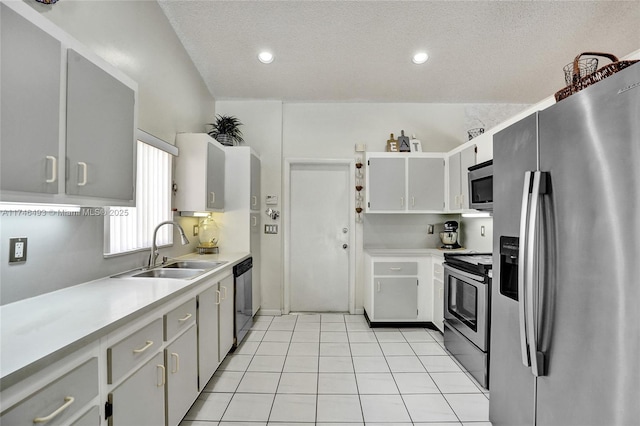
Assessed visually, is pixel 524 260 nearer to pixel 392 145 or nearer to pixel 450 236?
pixel 450 236

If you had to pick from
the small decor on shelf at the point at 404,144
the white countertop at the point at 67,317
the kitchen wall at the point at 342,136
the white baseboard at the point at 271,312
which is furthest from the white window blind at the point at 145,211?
the small decor on shelf at the point at 404,144

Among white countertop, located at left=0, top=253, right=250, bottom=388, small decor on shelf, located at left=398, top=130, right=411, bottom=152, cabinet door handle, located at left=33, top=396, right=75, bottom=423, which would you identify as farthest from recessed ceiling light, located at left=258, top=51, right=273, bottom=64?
cabinet door handle, located at left=33, top=396, right=75, bottom=423

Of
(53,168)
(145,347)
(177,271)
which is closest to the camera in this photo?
(53,168)

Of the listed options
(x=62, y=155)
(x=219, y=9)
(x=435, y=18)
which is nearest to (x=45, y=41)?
(x=62, y=155)

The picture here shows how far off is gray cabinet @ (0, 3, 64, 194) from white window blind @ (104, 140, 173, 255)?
0.90 meters

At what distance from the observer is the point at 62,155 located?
124cm

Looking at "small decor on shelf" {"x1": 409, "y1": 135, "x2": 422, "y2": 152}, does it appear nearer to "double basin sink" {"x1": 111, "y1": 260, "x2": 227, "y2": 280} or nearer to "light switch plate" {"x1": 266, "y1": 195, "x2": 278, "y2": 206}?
"light switch plate" {"x1": 266, "y1": 195, "x2": 278, "y2": 206}

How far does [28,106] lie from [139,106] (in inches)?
52.5

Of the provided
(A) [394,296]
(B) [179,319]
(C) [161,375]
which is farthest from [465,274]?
(C) [161,375]

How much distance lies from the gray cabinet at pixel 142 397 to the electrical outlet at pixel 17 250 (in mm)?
743

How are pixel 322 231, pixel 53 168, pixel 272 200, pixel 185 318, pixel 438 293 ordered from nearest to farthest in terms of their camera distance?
pixel 53 168, pixel 185 318, pixel 438 293, pixel 272 200, pixel 322 231

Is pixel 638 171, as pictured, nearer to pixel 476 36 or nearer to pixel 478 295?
pixel 478 295

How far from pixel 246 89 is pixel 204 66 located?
1.97ft

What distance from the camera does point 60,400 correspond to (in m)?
0.95
